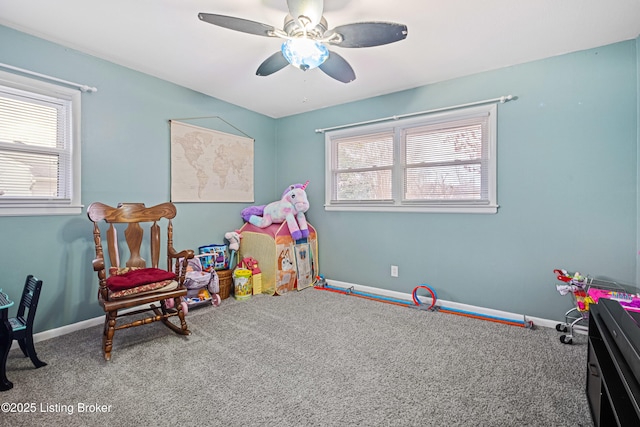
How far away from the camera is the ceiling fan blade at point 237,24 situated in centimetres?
163

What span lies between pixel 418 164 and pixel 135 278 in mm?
2830

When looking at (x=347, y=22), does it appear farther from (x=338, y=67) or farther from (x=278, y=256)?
(x=278, y=256)

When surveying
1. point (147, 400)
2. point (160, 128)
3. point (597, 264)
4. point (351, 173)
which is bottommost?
point (147, 400)

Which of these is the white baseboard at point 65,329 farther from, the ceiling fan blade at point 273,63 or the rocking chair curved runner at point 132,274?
the ceiling fan blade at point 273,63

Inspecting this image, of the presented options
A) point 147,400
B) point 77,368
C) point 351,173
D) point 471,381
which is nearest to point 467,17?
point 351,173

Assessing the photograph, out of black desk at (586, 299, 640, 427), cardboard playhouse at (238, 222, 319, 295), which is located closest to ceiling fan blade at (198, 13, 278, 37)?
cardboard playhouse at (238, 222, 319, 295)

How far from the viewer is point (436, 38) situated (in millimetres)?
2258

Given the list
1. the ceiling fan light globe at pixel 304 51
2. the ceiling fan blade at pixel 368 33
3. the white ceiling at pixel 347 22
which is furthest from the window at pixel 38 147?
the ceiling fan blade at pixel 368 33

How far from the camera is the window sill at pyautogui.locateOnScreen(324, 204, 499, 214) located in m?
2.82

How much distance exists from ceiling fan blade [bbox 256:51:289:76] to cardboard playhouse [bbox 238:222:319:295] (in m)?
1.78

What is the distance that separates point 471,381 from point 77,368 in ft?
8.05

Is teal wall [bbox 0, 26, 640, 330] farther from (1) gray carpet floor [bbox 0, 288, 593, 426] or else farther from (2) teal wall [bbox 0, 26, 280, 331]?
(1) gray carpet floor [bbox 0, 288, 593, 426]

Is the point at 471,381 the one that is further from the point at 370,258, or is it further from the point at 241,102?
the point at 241,102

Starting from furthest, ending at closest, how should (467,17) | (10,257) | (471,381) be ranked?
(10,257) → (467,17) → (471,381)
